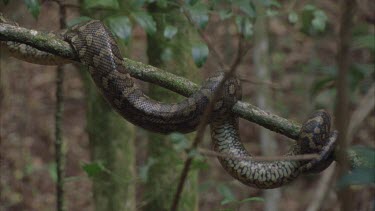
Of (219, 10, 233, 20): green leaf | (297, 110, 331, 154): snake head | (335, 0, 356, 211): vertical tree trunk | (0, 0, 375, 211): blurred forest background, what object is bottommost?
(0, 0, 375, 211): blurred forest background

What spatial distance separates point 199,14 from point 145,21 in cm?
34

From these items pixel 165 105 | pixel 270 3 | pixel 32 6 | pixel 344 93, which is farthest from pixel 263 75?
pixel 344 93

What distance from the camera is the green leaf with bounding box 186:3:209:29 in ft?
11.3

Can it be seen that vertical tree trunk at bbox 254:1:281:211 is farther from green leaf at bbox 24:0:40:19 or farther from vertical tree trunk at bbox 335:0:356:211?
vertical tree trunk at bbox 335:0:356:211

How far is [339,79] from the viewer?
1581mm

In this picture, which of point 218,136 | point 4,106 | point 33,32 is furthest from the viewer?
point 4,106

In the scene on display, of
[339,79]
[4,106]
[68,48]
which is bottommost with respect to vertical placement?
[4,106]

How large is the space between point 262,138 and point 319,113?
3849mm

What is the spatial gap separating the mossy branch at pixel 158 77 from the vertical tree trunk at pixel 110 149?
1.66 metres

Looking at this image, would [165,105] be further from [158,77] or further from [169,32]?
[169,32]

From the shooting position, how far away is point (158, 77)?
335 cm

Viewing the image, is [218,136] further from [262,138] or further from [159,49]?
[262,138]

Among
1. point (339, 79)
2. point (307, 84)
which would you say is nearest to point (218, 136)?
point (339, 79)

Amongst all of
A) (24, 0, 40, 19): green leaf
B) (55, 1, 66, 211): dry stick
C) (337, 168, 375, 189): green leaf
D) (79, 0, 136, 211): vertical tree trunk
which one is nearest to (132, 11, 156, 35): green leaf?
(24, 0, 40, 19): green leaf
